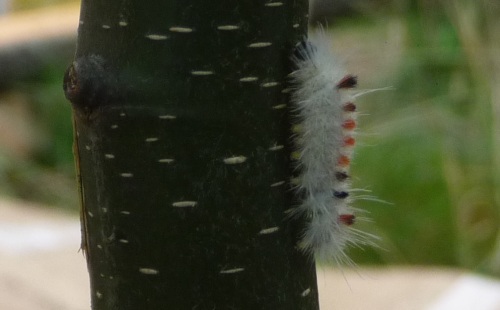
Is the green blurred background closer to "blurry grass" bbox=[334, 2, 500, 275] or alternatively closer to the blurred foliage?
"blurry grass" bbox=[334, 2, 500, 275]

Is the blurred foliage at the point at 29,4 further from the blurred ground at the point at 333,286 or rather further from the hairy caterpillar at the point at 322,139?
the hairy caterpillar at the point at 322,139

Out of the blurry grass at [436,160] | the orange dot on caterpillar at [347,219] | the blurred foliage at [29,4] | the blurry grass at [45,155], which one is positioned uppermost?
the blurred foliage at [29,4]

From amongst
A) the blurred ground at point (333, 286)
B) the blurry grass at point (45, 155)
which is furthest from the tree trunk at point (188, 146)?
the blurry grass at point (45, 155)

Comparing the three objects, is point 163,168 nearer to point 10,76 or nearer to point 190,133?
point 190,133

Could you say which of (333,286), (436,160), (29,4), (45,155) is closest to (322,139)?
(333,286)

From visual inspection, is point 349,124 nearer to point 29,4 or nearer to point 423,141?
point 423,141
